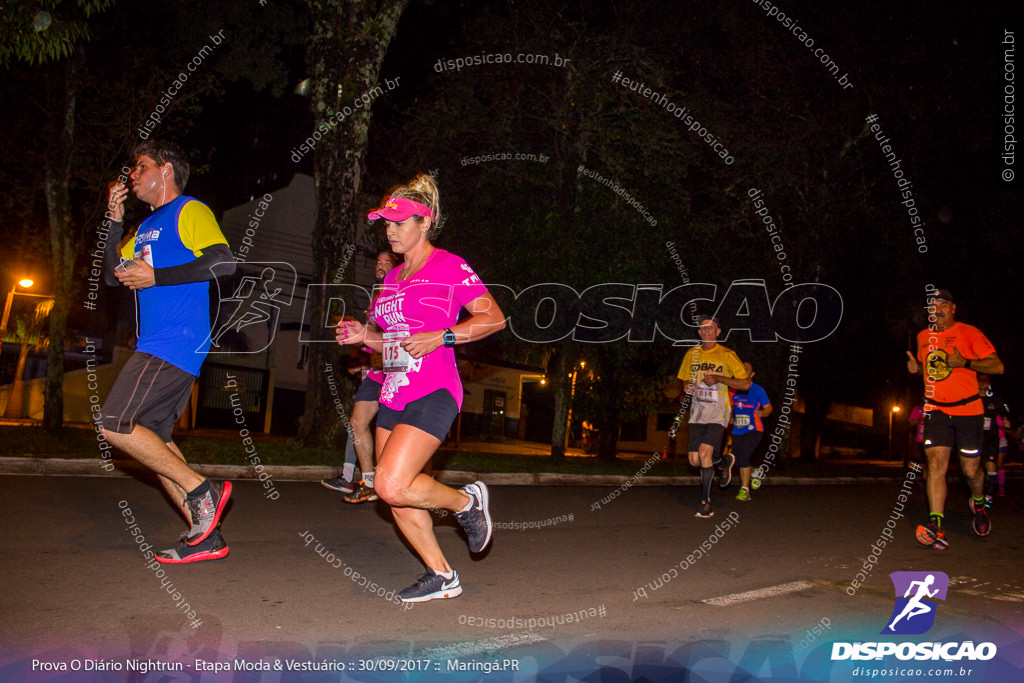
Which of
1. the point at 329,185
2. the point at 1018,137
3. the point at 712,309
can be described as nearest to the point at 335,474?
the point at 329,185

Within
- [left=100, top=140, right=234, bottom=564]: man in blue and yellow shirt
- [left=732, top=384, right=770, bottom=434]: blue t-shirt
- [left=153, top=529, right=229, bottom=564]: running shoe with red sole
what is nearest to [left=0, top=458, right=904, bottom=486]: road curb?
[left=732, top=384, right=770, bottom=434]: blue t-shirt

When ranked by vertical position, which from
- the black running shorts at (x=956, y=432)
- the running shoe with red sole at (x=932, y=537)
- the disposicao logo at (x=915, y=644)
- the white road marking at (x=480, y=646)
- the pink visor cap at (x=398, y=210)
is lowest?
the white road marking at (x=480, y=646)

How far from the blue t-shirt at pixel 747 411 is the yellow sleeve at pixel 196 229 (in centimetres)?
727

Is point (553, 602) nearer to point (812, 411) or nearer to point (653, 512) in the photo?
point (653, 512)

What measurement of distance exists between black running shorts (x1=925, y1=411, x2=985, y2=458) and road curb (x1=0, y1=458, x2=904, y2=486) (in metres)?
5.42

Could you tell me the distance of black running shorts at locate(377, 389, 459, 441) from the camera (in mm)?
4277

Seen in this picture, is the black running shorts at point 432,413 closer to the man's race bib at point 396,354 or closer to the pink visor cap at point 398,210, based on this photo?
the man's race bib at point 396,354

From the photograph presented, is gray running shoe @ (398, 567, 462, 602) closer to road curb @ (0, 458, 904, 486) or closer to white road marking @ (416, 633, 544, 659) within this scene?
white road marking @ (416, 633, 544, 659)

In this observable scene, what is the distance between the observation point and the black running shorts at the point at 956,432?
7492mm

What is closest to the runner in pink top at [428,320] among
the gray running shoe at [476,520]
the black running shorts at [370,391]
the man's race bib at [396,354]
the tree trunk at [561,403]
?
the man's race bib at [396,354]

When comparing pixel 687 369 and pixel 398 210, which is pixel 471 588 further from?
pixel 687 369

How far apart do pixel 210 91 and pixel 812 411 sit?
21380 millimetres

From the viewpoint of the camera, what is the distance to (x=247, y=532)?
20.7ft

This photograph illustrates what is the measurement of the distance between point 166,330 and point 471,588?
2232 mm
